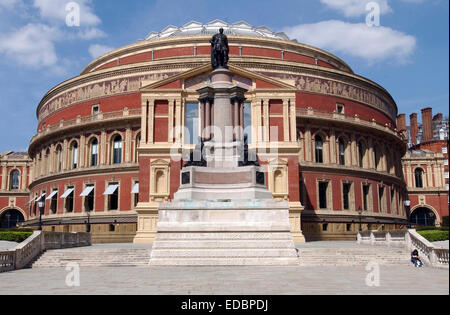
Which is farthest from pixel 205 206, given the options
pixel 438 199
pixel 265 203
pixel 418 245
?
pixel 438 199

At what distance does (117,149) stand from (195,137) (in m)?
14.5

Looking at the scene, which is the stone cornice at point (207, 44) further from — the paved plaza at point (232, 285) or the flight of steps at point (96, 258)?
the paved plaza at point (232, 285)

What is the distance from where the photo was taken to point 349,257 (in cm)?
2270

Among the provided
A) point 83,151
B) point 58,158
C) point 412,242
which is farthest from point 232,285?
point 58,158

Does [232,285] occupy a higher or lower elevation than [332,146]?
lower

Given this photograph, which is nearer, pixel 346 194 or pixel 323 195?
pixel 323 195

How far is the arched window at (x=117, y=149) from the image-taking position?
4972 centimetres

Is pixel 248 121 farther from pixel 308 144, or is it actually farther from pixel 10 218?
pixel 10 218

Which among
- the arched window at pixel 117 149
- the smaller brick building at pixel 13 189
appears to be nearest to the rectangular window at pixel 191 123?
the arched window at pixel 117 149

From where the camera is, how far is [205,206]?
837 inches

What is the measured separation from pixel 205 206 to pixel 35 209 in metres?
43.3

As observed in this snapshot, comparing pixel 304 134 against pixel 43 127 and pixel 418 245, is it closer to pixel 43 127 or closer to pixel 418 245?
pixel 418 245

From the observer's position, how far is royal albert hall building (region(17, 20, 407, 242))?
128 feet

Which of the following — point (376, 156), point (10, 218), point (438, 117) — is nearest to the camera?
point (376, 156)
